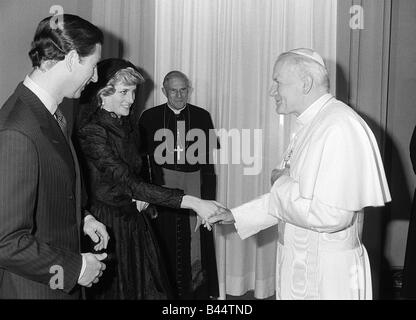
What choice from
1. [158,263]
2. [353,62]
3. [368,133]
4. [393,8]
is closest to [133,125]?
[158,263]

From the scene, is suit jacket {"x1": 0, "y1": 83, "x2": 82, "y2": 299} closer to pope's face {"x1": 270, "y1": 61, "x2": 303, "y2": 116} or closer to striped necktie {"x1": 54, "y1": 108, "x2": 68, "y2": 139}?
striped necktie {"x1": 54, "y1": 108, "x2": 68, "y2": 139}

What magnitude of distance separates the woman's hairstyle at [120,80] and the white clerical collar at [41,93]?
1.16 m

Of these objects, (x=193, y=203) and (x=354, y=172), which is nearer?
(x=354, y=172)

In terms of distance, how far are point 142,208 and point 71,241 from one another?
1.24m

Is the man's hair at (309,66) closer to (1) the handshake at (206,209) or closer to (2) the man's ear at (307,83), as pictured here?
(2) the man's ear at (307,83)

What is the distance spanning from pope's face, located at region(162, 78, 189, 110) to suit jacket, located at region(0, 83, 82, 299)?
2.60 meters

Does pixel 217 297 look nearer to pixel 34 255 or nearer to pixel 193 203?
pixel 193 203

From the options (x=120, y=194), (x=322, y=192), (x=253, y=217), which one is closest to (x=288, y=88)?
(x=322, y=192)

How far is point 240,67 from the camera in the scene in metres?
4.82

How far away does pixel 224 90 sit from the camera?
15.9 ft

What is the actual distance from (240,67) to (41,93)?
323cm

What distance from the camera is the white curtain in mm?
4707

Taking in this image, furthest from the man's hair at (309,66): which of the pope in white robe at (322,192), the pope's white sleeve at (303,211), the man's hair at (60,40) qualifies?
the man's hair at (60,40)

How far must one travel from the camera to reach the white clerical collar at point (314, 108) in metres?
2.36
